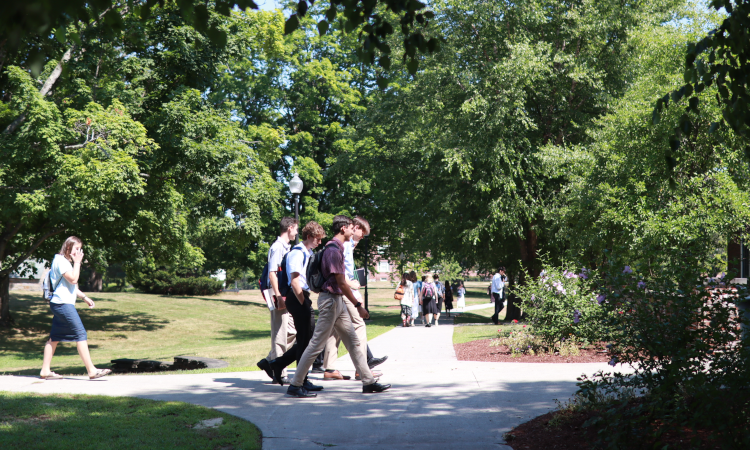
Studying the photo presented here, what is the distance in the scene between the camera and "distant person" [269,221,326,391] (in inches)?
264

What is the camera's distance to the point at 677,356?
420cm

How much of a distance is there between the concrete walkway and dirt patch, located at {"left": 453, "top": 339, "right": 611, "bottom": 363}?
0.61 m

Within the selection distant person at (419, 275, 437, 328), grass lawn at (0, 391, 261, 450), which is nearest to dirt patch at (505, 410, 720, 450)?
grass lawn at (0, 391, 261, 450)

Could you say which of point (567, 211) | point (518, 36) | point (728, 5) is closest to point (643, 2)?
point (518, 36)

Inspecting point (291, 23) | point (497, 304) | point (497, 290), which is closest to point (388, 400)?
point (291, 23)

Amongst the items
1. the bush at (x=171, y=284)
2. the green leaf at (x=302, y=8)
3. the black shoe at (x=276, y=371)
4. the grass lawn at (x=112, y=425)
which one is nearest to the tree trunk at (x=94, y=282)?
the bush at (x=171, y=284)

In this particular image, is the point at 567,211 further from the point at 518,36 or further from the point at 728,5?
the point at 728,5

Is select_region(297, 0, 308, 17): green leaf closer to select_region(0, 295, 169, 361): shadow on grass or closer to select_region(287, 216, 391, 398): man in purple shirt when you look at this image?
select_region(287, 216, 391, 398): man in purple shirt

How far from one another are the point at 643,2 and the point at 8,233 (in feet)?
68.2

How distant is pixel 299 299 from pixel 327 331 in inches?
19.0

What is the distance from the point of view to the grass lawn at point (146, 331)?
1522 cm

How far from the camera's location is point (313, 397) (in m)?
6.51

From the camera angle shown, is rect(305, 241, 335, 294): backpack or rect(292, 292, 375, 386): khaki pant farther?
rect(305, 241, 335, 294): backpack

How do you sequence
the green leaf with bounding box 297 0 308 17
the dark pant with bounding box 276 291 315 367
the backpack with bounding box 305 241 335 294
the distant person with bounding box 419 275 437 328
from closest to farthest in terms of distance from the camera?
the green leaf with bounding box 297 0 308 17, the backpack with bounding box 305 241 335 294, the dark pant with bounding box 276 291 315 367, the distant person with bounding box 419 275 437 328
